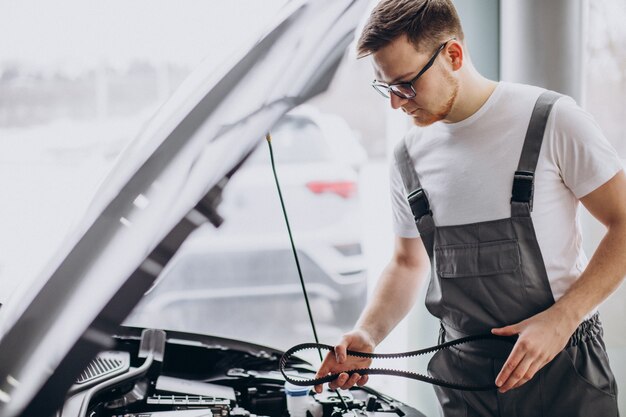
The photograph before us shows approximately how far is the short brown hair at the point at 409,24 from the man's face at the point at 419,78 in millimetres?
15

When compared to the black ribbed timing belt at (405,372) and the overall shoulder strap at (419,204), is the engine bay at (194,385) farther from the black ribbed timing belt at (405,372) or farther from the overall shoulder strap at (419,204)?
the overall shoulder strap at (419,204)

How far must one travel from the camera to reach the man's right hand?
1307 millimetres

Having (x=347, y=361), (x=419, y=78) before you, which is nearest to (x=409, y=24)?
(x=419, y=78)

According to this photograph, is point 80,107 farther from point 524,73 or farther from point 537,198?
point 537,198

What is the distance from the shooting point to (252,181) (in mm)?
3891

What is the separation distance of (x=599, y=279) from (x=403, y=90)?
0.52 m

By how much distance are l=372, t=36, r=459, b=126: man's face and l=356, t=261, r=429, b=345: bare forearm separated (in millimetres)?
364

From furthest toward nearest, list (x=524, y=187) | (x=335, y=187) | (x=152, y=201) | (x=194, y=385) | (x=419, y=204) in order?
→ (x=335, y=187) → (x=194, y=385) → (x=419, y=204) → (x=524, y=187) → (x=152, y=201)

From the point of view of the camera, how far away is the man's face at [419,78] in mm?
1298

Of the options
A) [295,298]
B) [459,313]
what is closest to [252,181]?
[295,298]

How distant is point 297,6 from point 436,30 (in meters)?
0.36

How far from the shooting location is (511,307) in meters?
1.30

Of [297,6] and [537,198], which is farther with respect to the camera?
[537,198]

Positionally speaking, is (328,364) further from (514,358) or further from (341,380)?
(514,358)
